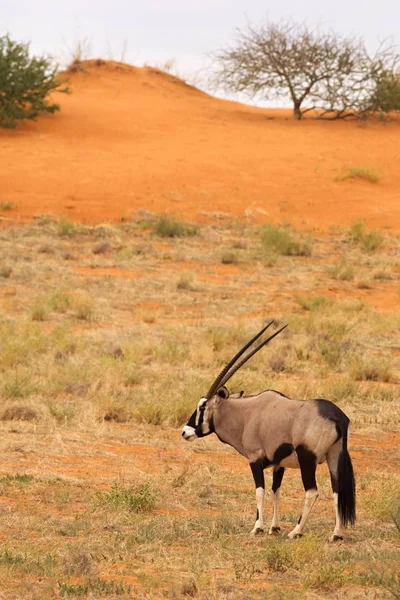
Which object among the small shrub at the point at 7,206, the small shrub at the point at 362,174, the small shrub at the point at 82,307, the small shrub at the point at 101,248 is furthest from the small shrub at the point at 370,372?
the small shrub at the point at 362,174

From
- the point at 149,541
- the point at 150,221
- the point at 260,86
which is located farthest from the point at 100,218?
→ the point at 149,541

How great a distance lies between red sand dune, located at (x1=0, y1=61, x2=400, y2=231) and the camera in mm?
26453

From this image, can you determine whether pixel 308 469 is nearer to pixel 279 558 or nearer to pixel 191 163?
pixel 279 558

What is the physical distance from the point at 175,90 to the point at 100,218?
20131 mm

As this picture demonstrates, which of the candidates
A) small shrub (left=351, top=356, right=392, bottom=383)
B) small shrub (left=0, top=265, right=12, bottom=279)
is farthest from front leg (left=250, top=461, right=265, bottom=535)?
small shrub (left=0, top=265, right=12, bottom=279)

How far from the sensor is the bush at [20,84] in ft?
108

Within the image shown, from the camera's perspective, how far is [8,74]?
108 ft

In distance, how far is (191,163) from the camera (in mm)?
30375

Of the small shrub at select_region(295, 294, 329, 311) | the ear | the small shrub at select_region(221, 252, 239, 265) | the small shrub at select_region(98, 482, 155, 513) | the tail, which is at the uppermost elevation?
the ear

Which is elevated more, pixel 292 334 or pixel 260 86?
pixel 260 86

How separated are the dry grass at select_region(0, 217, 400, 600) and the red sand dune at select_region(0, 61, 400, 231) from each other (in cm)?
261

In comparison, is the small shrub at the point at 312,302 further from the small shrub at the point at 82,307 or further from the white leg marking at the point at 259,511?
the white leg marking at the point at 259,511

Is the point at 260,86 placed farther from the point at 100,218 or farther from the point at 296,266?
the point at 296,266

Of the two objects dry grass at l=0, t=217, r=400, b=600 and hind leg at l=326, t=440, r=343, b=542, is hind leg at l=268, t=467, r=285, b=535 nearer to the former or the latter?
dry grass at l=0, t=217, r=400, b=600
